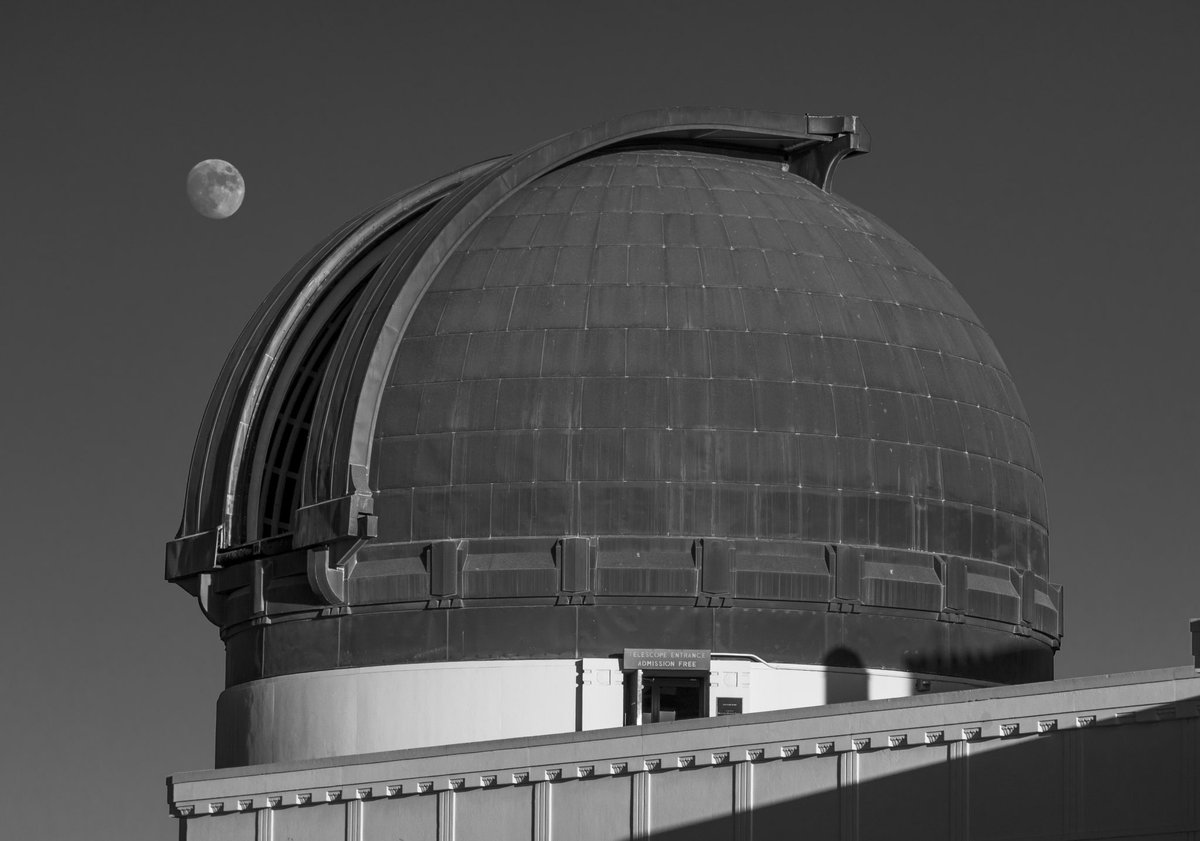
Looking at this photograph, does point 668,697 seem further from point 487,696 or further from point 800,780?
point 800,780

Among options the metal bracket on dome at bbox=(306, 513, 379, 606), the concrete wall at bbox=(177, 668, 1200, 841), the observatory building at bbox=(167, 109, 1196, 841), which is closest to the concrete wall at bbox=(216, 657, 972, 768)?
the observatory building at bbox=(167, 109, 1196, 841)

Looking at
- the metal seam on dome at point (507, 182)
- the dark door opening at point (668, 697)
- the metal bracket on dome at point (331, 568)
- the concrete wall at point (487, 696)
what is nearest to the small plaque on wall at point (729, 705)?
the concrete wall at point (487, 696)

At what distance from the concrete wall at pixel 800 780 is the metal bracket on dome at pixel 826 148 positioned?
15050mm

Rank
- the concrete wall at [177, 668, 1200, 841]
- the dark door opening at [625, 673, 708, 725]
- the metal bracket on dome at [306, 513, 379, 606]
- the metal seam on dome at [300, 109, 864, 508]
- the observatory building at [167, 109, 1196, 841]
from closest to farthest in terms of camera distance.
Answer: the concrete wall at [177, 668, 1200, 841], the dark door opening at [625, 673, 708, 725], the observatory building at [167, 109, 1196, 841], the metal bracket on dome at [306, 513, 379, 606], the metal seam on dome at [300, 109, 864, 508]

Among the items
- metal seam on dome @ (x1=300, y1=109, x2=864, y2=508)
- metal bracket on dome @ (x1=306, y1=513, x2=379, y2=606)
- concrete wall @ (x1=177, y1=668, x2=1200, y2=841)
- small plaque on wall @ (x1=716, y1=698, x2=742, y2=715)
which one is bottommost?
concrete wall @ (x1=177, y1=668, x2=1200, y2=841)

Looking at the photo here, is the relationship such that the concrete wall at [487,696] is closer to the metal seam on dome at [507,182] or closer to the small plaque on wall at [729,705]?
the small plaque on wall at [729,705]

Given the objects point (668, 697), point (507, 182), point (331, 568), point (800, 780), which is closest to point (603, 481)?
point (668, 697)

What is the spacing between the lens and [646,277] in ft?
141

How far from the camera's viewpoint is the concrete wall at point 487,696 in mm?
40906

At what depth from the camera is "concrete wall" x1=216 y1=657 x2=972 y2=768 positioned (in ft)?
134

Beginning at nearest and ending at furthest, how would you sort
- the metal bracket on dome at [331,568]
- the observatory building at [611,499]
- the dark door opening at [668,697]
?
1. the dark door opening at [668,697]
2. the observatory building at [611,499]
3. the metal bracket on dome at [331,568]

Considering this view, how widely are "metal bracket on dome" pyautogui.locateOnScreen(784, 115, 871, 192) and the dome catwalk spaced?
7.84 ft

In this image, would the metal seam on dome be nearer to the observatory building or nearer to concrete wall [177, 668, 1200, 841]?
the observatory building

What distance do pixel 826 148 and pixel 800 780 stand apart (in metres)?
16.6
